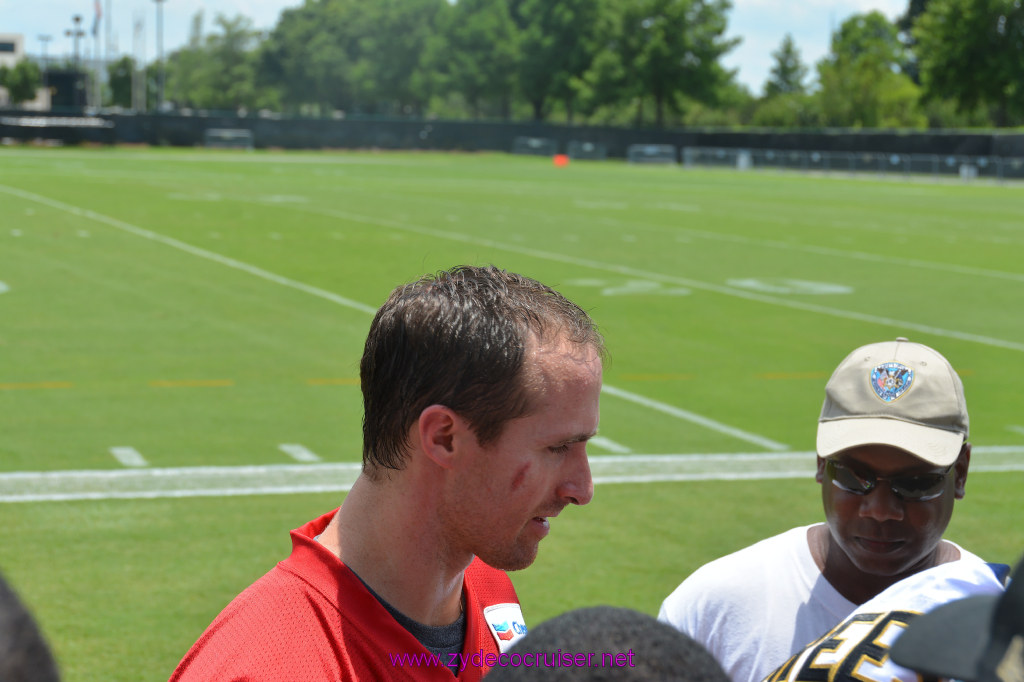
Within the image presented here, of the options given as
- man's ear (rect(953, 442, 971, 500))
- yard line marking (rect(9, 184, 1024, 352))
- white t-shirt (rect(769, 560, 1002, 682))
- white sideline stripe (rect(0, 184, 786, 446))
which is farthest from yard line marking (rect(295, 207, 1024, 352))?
white t-shirt (rect(769, 560, 1002, 682))

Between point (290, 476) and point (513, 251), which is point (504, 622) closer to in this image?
point (290, 476)

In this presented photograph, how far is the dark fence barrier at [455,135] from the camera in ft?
210

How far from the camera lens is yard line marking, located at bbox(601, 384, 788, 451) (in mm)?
10607

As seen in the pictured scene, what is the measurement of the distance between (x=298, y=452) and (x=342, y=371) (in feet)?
11.0

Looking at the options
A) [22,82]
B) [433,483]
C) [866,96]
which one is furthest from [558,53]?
[433,483]

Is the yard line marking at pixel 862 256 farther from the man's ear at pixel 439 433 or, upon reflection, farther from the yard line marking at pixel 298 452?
the man's ear at pixel 439 433

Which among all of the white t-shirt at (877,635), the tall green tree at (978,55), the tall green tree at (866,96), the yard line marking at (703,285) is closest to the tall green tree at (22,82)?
the tall green tree at (866,96)

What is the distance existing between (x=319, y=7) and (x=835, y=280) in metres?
155

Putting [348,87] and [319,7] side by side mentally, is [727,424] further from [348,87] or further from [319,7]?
[319,7]

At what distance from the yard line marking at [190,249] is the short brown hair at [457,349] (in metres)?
11.8

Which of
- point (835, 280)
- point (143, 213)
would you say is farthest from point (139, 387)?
point (143, 213)

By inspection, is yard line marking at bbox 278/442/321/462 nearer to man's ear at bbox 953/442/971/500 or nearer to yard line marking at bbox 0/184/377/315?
yard line marking at bbox 0/184/377/315

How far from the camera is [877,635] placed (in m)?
1.56

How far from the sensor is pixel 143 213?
28953mm
